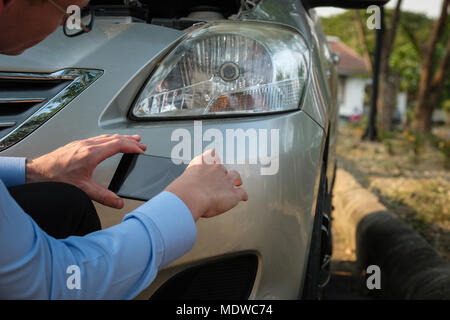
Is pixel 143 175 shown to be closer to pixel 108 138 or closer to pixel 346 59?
pixel 108 138

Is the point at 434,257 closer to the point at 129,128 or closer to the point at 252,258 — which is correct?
the point at 252,258

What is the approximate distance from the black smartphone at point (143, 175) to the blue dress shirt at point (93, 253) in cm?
33

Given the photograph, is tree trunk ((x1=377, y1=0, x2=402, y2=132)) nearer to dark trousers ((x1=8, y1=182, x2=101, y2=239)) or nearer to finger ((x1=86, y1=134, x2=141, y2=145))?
finger ((x1=86, y1=134, x2=141, y2=145))

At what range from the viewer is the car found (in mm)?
1371

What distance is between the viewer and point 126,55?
1.53 meters

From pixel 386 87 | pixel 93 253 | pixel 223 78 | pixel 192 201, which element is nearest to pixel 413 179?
pixel 223 78

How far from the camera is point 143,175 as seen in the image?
53.1 inches

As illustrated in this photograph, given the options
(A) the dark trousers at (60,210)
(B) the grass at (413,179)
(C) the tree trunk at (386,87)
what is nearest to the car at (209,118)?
(A) the dark trousers at (60,210)

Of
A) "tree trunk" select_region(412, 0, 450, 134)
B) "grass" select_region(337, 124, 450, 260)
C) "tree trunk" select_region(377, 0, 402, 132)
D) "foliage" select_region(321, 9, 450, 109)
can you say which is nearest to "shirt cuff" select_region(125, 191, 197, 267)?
"grass" select_region(337, 124, 450, 260)

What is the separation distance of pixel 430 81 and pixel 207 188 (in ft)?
32.4

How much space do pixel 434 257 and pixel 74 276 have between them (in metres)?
2.21

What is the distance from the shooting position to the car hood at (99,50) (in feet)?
4.97

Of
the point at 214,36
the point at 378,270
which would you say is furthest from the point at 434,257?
the point at 214,36

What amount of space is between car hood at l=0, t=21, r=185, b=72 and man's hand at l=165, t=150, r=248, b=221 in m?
0.56
